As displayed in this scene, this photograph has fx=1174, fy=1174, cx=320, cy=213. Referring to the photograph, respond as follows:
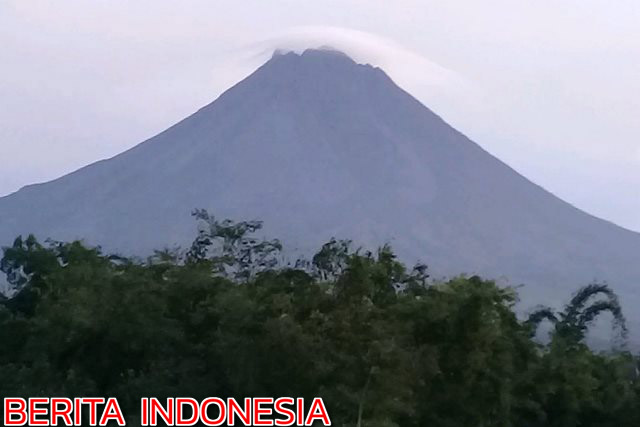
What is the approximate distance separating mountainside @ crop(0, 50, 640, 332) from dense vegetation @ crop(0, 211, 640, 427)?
3843cm

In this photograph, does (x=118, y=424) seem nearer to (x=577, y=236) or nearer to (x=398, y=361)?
(x=398, y=361)

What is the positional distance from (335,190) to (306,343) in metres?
60.2

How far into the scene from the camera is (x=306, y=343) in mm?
13617

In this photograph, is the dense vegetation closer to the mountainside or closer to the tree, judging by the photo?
the tree

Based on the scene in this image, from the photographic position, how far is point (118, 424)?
14266 mm

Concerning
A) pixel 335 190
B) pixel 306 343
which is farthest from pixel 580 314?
pixel 335 190

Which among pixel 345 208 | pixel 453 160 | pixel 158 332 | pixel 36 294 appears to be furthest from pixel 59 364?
pixel 453 160

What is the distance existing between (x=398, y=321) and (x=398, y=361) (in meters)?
0.99

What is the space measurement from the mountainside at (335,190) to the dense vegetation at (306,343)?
3843 cm

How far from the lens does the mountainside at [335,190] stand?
63125 mm

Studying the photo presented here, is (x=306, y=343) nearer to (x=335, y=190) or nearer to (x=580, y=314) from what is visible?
(x=580, y=314)

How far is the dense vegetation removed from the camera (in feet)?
44.3

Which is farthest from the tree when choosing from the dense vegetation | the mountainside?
the mountainside

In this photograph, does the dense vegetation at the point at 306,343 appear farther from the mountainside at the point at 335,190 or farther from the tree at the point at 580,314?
the mountainside at the point at 335,190
